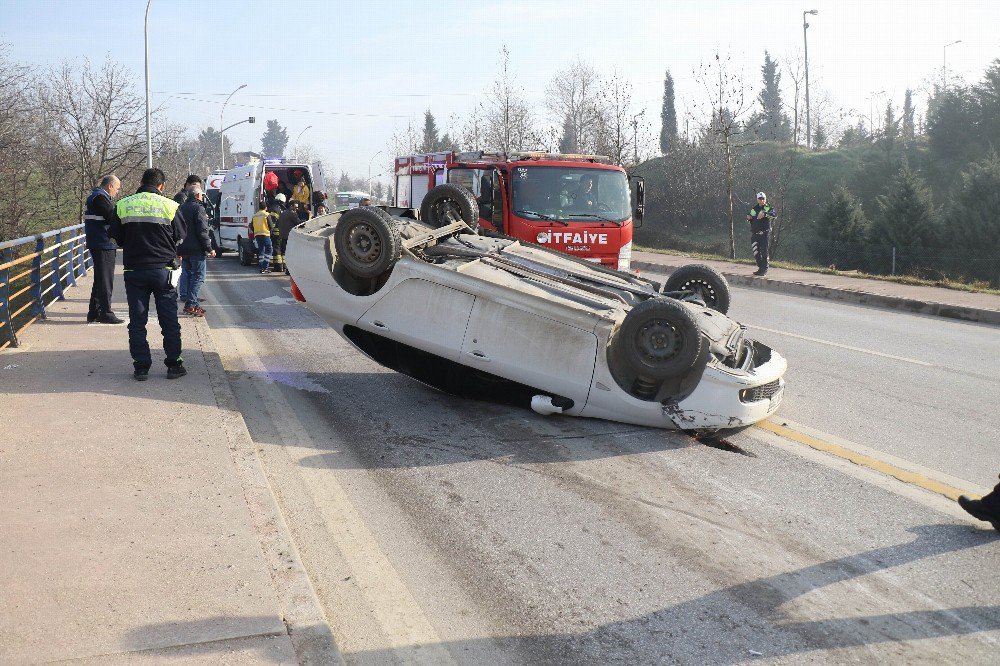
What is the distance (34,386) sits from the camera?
7.38 metres

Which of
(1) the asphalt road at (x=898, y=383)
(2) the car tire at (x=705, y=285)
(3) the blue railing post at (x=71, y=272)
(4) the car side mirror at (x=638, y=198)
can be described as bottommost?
(1) the asphalt road at (x=898, y=383)

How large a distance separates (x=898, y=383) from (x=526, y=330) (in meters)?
4.38

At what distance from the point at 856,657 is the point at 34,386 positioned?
658 cm

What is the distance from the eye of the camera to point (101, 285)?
10719 mm

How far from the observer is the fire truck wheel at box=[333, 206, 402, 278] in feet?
23.3

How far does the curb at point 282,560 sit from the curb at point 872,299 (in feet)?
42.5

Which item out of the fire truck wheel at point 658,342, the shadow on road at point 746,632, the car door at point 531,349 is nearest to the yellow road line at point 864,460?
the fire truck wheel at point 658,342

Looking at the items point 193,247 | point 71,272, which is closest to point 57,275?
point 71,272

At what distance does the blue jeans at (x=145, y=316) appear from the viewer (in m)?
7.74

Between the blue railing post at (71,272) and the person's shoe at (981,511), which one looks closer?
the person's shoe at (981,511)

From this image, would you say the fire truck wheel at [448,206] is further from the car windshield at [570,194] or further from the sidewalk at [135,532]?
the sidewalk at [135,532]

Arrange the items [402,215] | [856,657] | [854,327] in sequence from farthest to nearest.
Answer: [854,327] < [402,215] < [856,657]

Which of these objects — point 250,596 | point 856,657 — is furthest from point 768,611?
point 250,596

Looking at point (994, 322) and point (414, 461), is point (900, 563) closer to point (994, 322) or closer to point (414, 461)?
point (414, 461)
